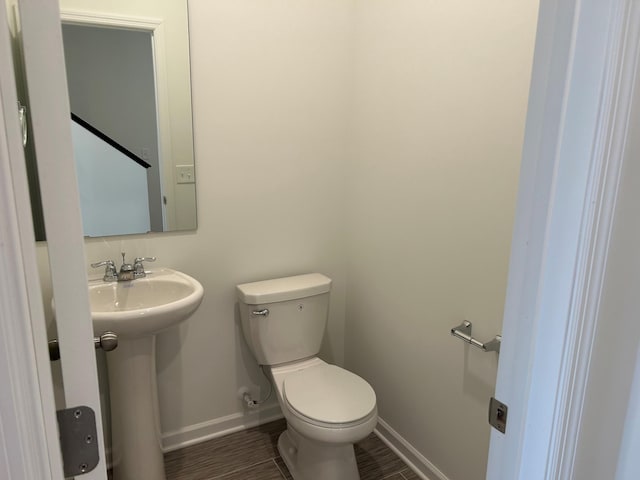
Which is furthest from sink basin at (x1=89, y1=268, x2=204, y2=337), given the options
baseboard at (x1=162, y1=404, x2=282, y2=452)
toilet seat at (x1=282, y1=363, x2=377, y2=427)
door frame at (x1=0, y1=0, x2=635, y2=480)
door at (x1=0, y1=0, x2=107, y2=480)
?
door frame at (x1=0, y1=0, x2=635, y2=480)

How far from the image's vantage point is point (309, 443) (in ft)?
5.97

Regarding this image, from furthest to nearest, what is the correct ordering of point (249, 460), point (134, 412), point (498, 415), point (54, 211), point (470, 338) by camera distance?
point (249, 460) < point (134, 412) < point (470, 338) < point (498, 415) < point (54, 211)

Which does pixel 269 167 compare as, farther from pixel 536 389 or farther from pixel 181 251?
pixel 536 389

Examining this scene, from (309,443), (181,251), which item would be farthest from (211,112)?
(309,443)

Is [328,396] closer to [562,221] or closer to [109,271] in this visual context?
[109,271]

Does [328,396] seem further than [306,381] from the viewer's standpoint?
No

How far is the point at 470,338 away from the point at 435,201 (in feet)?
1.73

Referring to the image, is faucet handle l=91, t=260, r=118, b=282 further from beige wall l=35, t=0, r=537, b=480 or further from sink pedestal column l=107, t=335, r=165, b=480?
sink pedestal column l=107, t=335, r=165, b=480

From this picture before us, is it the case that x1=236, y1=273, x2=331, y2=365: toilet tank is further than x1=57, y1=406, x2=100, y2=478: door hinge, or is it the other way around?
x1=236, y1=273, x2=331, y2=365: toilet tank

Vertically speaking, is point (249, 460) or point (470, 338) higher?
point (470, 338)

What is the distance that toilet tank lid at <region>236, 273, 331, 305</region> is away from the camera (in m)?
1.94

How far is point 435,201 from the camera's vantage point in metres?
1.75

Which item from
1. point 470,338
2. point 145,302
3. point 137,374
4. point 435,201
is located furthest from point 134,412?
point 435,201

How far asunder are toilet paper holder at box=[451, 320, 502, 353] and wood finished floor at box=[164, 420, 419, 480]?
759mm
